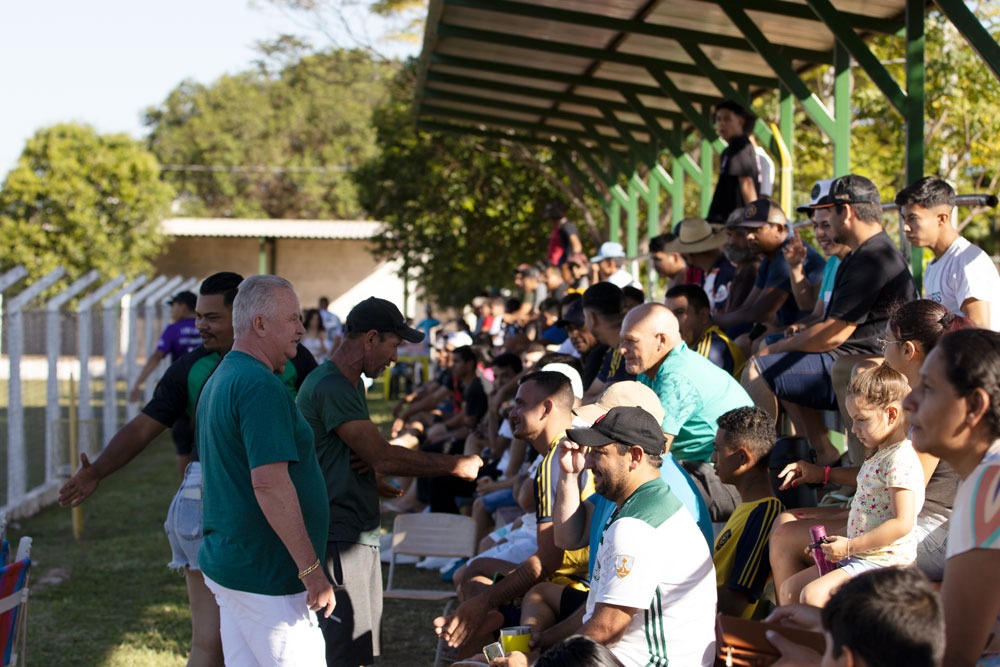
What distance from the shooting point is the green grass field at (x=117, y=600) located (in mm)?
7535

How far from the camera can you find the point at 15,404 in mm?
12500

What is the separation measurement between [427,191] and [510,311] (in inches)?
356

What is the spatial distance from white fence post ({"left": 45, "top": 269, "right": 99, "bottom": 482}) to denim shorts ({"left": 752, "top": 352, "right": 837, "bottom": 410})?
951cm

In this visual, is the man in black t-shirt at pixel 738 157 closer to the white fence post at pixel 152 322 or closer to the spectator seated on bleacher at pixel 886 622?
the spectator seated on bleacher at pixel 886 622

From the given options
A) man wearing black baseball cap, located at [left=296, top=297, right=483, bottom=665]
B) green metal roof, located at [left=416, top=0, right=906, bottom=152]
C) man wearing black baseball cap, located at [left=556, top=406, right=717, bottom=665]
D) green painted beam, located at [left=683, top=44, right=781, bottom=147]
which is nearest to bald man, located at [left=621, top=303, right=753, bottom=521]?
man wearing black baseball cap, located at [left=296, top=297, right=483, bottom=665]

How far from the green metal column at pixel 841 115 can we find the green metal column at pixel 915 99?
1.23 m

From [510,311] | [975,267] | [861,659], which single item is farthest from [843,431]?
[510,311]

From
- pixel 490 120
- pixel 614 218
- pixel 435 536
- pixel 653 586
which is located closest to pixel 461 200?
pixel 490 120

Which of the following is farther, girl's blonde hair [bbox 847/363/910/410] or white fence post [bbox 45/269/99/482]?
white fence post [bbox 45/269/99/482]

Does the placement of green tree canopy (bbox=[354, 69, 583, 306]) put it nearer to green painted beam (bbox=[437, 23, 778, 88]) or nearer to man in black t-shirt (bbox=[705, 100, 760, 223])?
green painted beam (bbox=[437, 23, 778, 88])

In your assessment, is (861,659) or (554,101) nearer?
(861,659)

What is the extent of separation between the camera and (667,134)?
1418 centimetres

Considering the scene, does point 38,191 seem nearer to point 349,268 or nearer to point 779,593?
point 349,268

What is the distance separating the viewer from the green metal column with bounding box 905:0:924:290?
7.09 meters
